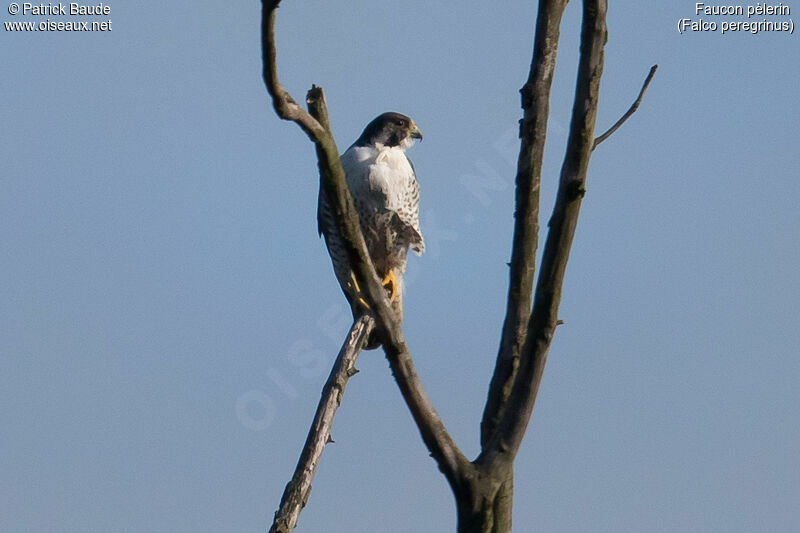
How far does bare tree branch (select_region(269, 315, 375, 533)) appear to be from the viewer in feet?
12.8

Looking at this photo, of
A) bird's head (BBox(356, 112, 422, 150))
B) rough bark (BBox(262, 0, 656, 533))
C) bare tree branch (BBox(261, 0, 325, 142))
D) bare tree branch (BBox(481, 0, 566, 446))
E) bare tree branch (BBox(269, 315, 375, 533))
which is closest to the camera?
bare tree branch (BBox(261, 0, 325, 142))

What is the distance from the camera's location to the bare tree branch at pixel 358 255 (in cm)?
260

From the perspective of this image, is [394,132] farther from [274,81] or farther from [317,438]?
[274,81]

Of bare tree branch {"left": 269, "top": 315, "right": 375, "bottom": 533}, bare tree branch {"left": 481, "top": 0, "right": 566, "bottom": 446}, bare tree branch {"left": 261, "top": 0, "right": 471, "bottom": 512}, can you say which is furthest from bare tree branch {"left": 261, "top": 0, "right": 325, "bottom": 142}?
bare tree branch {"left": 269, "top": 315, "right": 375, "bottom": 533}

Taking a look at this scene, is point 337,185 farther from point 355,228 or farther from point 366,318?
point 366,318

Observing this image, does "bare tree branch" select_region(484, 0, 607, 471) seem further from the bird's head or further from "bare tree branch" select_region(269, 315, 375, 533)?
the bird's head

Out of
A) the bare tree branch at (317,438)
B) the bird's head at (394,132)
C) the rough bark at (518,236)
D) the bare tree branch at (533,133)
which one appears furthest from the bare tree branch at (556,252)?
the bird's head at (394,132)

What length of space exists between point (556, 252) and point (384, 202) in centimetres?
369

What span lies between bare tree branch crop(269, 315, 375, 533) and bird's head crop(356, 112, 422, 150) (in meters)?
2.39

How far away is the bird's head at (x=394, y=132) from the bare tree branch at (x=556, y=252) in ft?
13.1

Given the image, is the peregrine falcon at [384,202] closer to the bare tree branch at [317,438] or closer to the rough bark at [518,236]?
the bare tree branch at [317,438]

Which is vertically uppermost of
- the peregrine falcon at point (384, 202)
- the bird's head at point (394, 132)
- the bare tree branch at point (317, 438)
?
the bird's head at point (394, 132)

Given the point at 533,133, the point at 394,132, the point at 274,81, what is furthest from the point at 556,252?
the point at 394,132

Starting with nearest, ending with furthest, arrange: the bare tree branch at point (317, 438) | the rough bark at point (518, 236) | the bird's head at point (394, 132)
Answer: the rough bark at point (518, 236) < the bare tree branch at point (317, 438) < the bird's head at point (394, 132)
